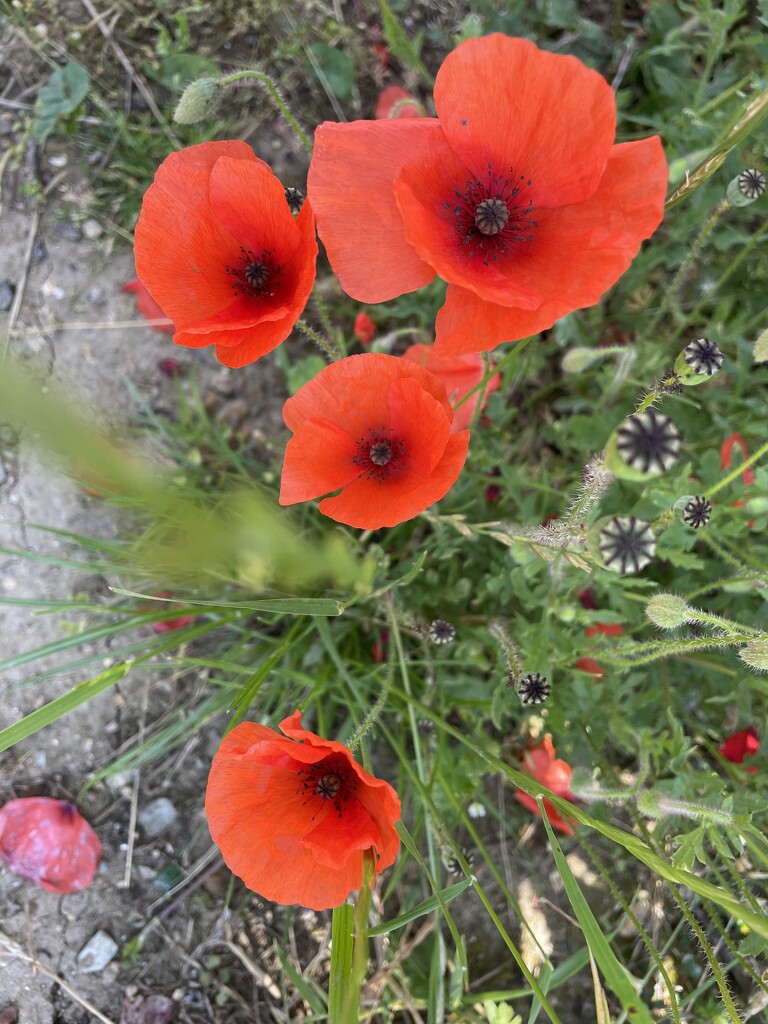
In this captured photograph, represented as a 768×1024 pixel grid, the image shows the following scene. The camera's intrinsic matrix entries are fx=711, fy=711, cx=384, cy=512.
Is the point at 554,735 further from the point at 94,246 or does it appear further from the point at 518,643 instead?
the point at 94,246

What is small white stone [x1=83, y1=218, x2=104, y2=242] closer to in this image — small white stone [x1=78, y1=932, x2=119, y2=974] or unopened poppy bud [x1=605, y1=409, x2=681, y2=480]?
unopened poppy bud [x1=605, y1=409, x2=681, y2=480]

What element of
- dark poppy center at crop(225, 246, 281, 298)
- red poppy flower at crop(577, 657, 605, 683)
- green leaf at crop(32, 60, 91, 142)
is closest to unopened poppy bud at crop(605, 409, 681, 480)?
red poppy flower at crop(577, 657, 605, 683)

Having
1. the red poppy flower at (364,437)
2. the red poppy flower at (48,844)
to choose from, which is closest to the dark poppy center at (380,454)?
the red poppy flower at (364,437)

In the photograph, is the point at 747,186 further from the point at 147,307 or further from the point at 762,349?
the point at 147,307

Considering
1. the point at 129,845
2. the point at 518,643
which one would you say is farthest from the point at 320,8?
the point at 129,845

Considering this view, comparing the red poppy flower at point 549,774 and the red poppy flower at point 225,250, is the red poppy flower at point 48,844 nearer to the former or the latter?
the red poppy flower at point 549,774
